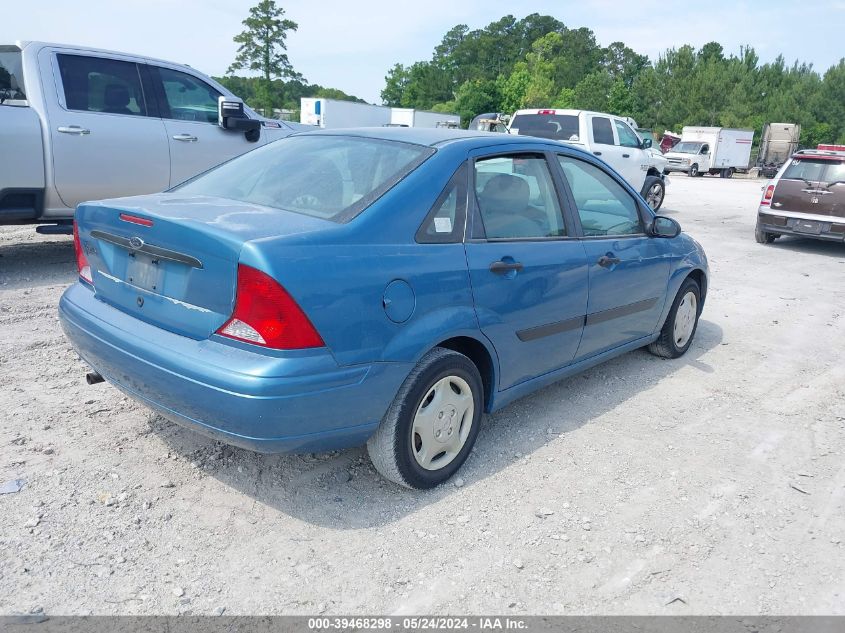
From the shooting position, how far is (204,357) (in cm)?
271

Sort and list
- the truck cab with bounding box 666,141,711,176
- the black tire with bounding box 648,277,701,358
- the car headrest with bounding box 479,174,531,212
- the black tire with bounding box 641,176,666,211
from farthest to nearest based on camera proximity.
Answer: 1. the truck cab with bounding box 666,141,711,176
2. the black tire with bounding box 641,176,666,211
3. the black tire with bounding box 648,277,701,358
4. the car headrest with bounding box 479,174,531,212

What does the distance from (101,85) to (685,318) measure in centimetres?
571

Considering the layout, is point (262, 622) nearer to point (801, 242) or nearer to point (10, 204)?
point (10, 204)

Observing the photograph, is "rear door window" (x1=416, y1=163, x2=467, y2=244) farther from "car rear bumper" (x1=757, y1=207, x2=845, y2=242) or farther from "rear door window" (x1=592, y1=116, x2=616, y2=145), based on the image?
"rear door window" (x1=592, y1=116, x2=616, y2=145)

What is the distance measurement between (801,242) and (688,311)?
8.91 m

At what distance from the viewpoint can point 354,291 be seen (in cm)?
275

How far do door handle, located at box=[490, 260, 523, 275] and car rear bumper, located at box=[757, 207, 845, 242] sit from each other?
9.50 m

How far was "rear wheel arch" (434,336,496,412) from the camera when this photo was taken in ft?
Result: 10.9

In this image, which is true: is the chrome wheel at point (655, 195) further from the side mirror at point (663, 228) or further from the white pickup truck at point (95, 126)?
the side mirror at point (663, 228)

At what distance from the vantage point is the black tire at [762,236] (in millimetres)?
11820

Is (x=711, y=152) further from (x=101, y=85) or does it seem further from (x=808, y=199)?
(x=101, y=85)

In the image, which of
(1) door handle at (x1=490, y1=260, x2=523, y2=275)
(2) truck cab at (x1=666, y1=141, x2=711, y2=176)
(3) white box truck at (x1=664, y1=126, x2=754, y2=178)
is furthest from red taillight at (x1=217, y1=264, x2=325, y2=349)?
(2) truck cab at (x1=666, y1=141, x2=711, y2=176)

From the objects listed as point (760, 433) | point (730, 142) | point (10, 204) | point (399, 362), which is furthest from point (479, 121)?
point (730, 142)

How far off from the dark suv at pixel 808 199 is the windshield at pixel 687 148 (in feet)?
84.0
